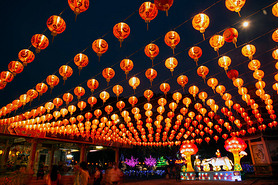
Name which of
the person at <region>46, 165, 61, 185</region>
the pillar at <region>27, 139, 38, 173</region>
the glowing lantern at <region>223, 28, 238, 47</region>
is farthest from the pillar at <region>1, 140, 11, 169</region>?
the glowing lantern at <region>223, 28, 238, 47</region>

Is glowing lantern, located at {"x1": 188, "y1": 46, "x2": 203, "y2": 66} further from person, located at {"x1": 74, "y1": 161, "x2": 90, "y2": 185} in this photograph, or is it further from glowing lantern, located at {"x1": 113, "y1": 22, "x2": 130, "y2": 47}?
person, located at {"x1": 74, "y1": 161, "x2": 90, "y2": 185}

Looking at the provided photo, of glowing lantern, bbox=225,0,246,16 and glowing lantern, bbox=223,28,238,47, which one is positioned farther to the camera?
glowing lantern, bbox=223,28,238,47

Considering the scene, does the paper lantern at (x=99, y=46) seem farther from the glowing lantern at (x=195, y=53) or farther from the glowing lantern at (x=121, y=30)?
the glowing lantern at (x=195, y=53)

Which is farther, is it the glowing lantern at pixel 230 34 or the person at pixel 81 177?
the glowing lantern at pixel 230 34

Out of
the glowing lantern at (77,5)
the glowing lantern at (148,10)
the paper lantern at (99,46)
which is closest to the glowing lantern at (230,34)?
the glowing lantern at (148,10)

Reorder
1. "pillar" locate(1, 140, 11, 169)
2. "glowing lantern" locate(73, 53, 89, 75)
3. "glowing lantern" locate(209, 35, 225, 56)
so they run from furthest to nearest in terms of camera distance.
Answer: "pillar" locate(1, 140, 11, 169)
"glowing lantern" locate(73, 53, 89, 75)
"glowing lantern" locate(209, 35, 225, 56)


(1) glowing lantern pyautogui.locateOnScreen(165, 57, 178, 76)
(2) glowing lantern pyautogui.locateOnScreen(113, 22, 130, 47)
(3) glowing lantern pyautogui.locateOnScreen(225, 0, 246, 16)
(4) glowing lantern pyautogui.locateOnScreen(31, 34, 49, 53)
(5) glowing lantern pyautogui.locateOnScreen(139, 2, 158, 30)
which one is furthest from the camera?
(1) glowing lantern pyautogui.locateOnScreen(165, 57, 178, 76)

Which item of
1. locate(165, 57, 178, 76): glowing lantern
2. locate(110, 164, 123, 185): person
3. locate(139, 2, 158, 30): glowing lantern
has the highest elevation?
locate(139, 2, 158, 30): glowing lantern

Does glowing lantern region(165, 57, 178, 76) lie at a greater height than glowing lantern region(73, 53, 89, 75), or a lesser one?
lesser

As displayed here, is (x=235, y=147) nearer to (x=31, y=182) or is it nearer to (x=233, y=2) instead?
(x=233, y=2)

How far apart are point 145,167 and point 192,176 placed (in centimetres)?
1523

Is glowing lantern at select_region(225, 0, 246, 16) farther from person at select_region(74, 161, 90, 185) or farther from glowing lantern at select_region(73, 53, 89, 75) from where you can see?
person at select_region(74, 161, 90, 185)

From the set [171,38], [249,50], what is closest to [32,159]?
[171,38]

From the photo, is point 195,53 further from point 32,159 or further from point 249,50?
point 32,159
